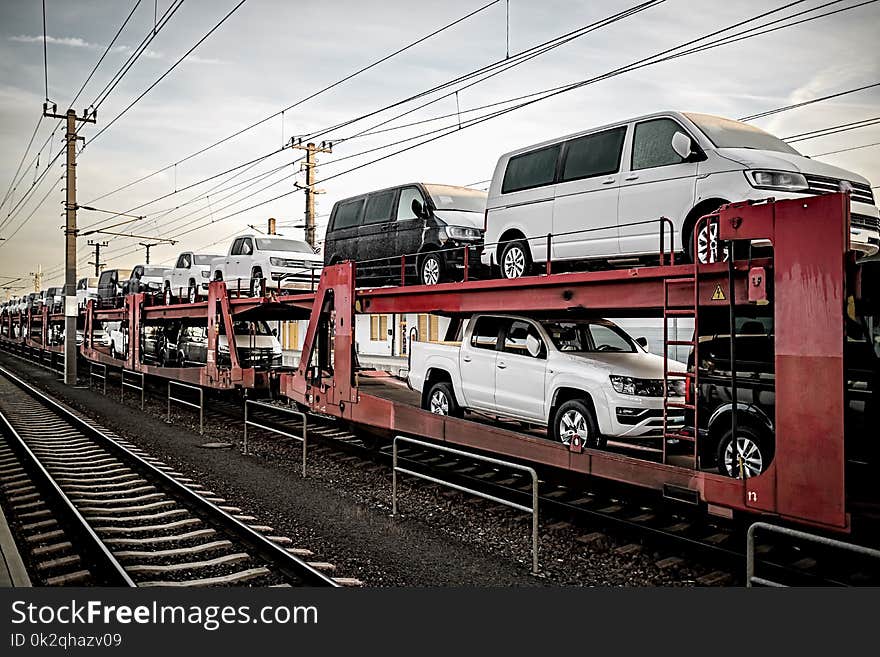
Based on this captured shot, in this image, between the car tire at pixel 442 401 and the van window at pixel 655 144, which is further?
the car tire at pixel 442 401

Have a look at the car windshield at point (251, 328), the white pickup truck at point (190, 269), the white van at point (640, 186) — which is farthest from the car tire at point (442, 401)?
the white pickup truck at point (190, 269)

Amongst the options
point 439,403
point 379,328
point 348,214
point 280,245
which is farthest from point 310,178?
point 439,403

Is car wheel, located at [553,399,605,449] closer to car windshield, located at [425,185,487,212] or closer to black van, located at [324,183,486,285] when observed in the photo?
black van, located at [324,183,486,285]

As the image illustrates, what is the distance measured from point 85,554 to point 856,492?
21.0 ft

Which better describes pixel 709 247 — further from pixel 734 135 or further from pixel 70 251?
pixel 70 251

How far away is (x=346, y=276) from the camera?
35.3 ft

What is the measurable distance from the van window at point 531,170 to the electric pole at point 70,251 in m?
19.1

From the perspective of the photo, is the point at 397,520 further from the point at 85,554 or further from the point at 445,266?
the point at 445,266

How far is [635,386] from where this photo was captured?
7.39 m

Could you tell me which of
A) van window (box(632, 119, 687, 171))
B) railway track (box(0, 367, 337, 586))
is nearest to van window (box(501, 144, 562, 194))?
van window (box(632, 119, 687, 171))

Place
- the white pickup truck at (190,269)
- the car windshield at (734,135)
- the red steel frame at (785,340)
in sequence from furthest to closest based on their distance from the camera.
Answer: the white pickup truck at (190,269), the car windshield at (734,135), the red steel frame at (785,340)

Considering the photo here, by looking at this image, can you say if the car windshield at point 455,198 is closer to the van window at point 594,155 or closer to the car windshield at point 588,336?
the van window at point 594,155

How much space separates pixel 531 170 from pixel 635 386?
2910 millimetres

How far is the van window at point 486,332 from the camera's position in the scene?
8945 mm
